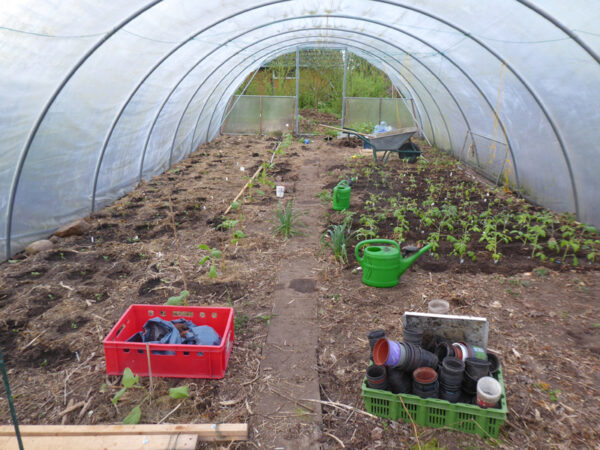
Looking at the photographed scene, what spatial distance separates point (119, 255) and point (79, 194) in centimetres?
165

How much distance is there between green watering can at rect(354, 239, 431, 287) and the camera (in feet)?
12.1

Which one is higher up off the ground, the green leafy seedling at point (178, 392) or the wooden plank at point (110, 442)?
the green leafy seedling at point (178, 392)

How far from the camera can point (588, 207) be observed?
16.8 ft

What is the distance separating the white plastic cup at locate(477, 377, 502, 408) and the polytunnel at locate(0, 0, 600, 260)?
382 centimetres

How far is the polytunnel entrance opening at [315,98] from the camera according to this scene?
1289 centimetres

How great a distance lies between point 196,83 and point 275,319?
6810mm

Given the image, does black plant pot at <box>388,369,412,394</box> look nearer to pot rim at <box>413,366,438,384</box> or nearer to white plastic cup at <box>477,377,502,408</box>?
pot rim at <box>413,366,438,384</box>

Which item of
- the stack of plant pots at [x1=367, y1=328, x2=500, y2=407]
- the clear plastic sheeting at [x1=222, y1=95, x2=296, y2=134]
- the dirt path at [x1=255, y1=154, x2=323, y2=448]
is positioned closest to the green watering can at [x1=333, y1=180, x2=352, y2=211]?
the dirt path at [x1=255, y1=154, x2=323, y2=448]

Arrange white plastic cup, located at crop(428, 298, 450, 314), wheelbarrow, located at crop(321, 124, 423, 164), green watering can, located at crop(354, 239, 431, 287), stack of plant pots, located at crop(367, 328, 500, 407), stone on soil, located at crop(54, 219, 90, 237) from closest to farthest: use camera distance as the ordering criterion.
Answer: stack of plant pots, located at crop(367, 328, 500, 407)
white plastic cup, located at crop(428, 298, 450, 314)
green watering can, located at crop(354, 239, 431, 287)
stone on soil, located at crop(54, 219, 90, 237)
wheelbarrow, located at crop(321, 124, 423, 164)

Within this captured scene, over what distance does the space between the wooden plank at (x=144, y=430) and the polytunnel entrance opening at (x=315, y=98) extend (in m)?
11.0

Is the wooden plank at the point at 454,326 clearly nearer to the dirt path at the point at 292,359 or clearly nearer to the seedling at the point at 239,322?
the dirt path at the point at 292,359

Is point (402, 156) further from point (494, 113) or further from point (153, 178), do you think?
point (153, 178)

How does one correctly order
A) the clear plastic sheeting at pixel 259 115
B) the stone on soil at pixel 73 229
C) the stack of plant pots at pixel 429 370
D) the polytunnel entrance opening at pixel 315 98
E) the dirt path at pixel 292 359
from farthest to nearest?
the clear plastic sheeting at pixel 259 115 → the polytunnel entrance opening at pixel 315 98 → the stone on soil at pixel 73 229 → the dirt path at pixel 292 359 → the stack of plant pots at pixel 429 370

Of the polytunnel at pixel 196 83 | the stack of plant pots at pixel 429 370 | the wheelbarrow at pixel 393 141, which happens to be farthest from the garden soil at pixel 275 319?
the wheelbarrow at pixel 393 141
